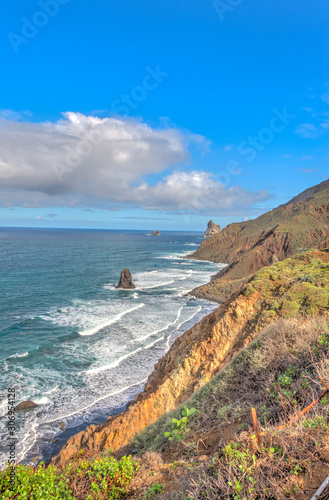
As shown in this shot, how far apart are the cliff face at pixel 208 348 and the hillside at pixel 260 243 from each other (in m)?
17.9

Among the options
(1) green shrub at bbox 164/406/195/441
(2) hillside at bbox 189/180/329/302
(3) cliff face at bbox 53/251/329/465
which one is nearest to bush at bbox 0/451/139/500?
(1) green shrub at bbox 164/406/195/441

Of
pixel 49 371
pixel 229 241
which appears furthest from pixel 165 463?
pixel 229 241

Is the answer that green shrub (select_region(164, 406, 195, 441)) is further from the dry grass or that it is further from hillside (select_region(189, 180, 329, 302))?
hillside (select_region(189, 180, 329, 302))

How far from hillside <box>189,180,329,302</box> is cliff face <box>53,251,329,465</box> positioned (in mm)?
17877

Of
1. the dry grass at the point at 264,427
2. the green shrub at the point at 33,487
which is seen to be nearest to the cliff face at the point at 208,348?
the dry grass at the point at 264,427

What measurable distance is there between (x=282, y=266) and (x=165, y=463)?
1297 centimetres

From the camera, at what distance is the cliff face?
10773 mm

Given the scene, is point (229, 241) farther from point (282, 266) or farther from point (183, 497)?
point (183, 497)

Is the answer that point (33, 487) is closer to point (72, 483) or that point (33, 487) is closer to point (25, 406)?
point (72, 483)

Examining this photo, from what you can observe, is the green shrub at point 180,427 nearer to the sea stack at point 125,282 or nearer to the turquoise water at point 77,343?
the turquoise water at point 77,343

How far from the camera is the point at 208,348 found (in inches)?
490

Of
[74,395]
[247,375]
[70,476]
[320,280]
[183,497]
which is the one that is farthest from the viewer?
[74,395]

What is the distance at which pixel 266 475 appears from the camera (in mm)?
3771

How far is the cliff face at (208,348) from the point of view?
10.8 metres
